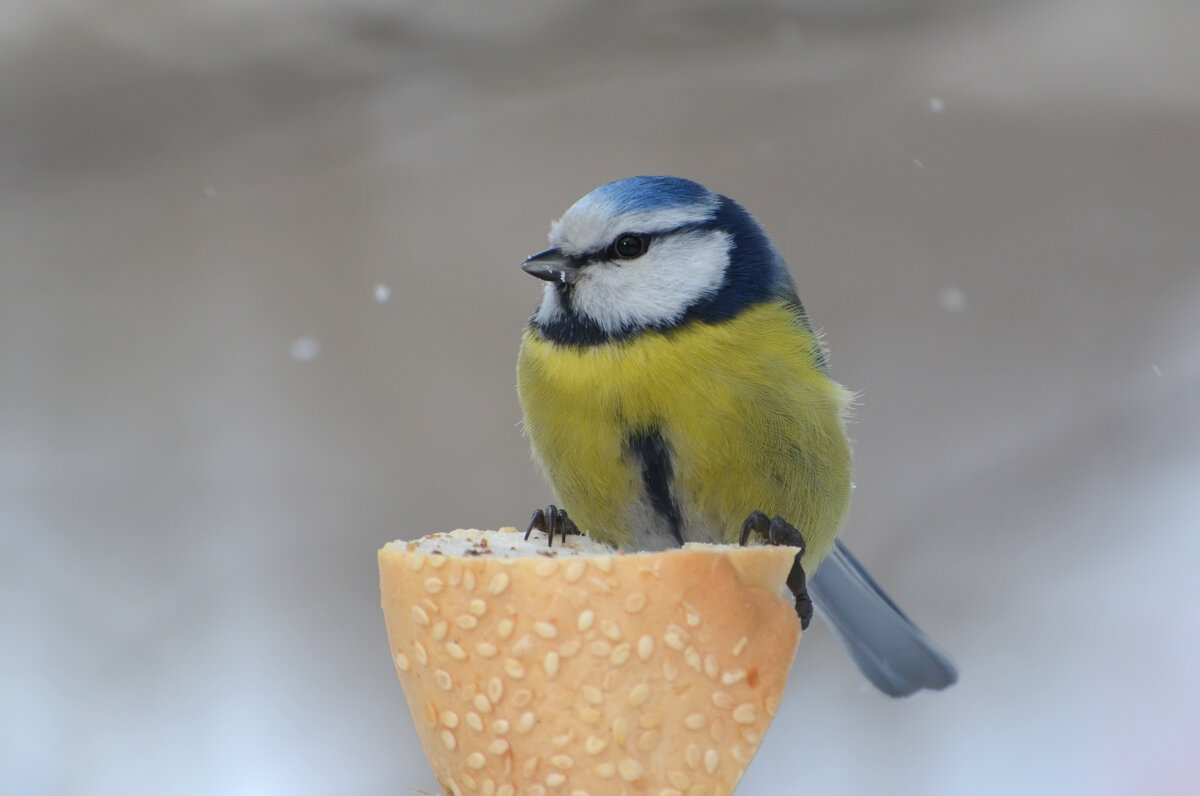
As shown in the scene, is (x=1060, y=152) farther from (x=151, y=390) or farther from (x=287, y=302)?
(x=151, y=390)

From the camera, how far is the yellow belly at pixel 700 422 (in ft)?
2.17

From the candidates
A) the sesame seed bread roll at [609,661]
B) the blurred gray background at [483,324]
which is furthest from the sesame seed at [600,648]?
the blurred gray background at [483,324]

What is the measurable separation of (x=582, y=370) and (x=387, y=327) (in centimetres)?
91

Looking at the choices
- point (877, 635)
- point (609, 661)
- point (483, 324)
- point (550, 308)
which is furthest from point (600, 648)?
point (483, 324)

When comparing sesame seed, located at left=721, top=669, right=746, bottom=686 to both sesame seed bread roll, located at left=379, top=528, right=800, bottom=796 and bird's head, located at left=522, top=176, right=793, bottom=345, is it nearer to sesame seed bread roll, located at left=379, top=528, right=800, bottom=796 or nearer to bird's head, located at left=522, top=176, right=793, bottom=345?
sesame seed bread roll, located at left=379, top=528, right=800, bottom=796

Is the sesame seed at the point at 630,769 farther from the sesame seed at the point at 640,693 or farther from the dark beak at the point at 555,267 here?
the dark beak at the point at 555,267

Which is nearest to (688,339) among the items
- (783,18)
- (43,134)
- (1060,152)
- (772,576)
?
(772,576)

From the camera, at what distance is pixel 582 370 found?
68cm

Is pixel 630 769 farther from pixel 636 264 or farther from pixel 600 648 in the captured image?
pixel 636 264

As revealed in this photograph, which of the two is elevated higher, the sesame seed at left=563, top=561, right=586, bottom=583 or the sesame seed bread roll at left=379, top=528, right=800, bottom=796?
the sesame seed at left=563, top=561, right=586, bottom=583

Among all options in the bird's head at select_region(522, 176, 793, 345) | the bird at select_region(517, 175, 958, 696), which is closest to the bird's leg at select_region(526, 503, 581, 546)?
the bird at select_region(517, 175, 958, 696)

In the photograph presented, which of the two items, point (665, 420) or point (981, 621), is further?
point (981, 621)

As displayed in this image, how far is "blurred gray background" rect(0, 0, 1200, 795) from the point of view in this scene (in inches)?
59.7

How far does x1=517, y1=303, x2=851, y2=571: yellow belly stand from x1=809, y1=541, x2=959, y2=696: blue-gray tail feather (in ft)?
0.47
